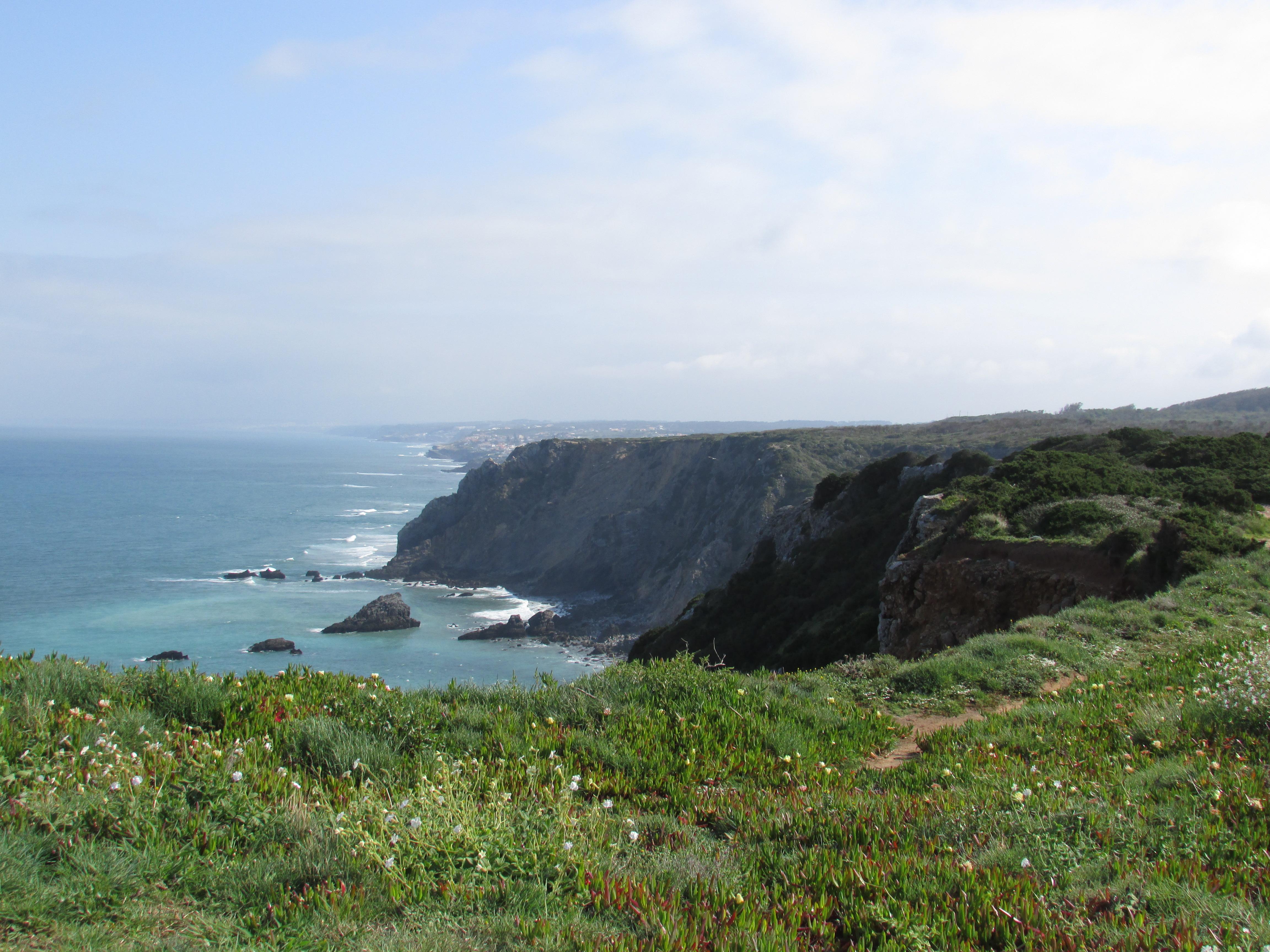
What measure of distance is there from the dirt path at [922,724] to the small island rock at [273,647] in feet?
162

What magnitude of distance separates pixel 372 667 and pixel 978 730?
45605 mm

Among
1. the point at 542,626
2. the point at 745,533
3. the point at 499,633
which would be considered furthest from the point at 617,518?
the point at 499,633

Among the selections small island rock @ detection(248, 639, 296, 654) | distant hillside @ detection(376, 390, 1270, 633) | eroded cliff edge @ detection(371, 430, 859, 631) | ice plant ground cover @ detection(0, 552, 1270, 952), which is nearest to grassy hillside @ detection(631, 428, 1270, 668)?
ice plant ground cover @ detection(0, 552, 1270, 952)

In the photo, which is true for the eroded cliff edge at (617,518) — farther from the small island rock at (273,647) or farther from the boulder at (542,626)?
the small island rock at (273,647)

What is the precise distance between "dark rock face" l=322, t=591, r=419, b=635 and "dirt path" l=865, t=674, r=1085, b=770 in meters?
53.9

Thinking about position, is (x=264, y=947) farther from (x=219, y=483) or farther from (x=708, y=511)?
(x=219, y=483)

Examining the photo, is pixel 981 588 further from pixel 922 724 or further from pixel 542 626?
pixel 542 626

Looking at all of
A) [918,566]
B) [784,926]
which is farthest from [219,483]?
[784,926]

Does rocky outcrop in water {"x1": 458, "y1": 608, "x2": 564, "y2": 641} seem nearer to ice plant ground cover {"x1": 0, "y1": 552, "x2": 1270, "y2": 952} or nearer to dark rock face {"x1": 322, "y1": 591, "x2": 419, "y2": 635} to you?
dark rock face {"x1": 322, "y1": 591, "x2": 419, "y2": 635}

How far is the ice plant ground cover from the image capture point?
9.61ft

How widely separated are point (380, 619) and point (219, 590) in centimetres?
1944

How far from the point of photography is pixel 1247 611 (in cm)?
1081

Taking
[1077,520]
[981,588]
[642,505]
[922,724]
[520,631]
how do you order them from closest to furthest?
[922,724] → [981,588] → [1077,520] → [520,631] → [642,505]

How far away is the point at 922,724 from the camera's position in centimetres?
717
